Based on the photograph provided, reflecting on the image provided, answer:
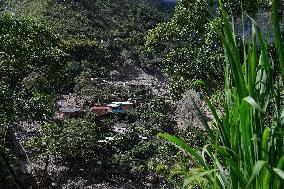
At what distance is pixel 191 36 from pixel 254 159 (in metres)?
7.17

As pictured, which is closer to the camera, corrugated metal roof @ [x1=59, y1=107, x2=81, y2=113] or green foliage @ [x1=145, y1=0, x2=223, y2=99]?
green foliage @ [x1=145, y1=0, x2=223, y2=99]

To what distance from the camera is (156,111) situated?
2022 cm

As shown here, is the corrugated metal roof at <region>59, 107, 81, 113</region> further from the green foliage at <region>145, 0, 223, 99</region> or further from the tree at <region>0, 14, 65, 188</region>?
the green foliage at <region>145, 0, 223, 99</region>

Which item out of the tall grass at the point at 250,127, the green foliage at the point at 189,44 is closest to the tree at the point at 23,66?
the green foliage at the point at 189,44

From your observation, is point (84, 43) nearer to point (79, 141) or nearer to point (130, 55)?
point (130, 55)

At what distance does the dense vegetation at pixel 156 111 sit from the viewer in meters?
0.82

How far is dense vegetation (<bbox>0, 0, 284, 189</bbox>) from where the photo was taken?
2.68 feet

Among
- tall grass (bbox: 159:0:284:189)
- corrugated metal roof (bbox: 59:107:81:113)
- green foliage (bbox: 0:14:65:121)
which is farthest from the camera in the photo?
corrugated metal roof (bbox: 59:107:81:113)

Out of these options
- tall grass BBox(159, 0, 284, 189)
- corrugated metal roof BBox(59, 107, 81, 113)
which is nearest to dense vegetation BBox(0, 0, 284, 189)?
tall grass BBox(159, 0, 284, 189)

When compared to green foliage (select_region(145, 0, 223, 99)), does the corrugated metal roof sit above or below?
below

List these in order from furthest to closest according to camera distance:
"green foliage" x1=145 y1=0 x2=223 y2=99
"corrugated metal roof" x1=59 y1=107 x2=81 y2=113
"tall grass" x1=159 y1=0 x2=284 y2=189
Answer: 1. "corrugated metal roof" x1=59 y1=107 x2=81 y2=113
2. "green foliage" x1=145 y1=0 x2=223 y2=99
3. "tall grass" x1=159 y1=0 x2=284 y2=189

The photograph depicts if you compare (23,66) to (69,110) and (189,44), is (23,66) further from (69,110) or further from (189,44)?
(69,110)

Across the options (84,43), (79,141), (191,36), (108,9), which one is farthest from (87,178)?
(108,9)

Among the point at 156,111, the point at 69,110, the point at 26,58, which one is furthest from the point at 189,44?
the point at 69,110
